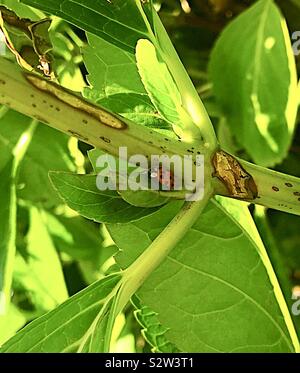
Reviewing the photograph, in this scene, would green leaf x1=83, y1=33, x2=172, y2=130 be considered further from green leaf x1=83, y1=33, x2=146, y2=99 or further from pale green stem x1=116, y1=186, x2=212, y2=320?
pale green stem x1=116, y1=186, x2=212, y2=320

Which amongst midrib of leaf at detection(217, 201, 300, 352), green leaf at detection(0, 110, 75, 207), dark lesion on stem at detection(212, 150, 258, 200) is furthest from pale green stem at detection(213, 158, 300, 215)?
green leaf at detection(0, 110, 75, 207)

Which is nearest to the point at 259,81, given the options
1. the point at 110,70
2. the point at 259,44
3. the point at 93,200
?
the point at 259,44

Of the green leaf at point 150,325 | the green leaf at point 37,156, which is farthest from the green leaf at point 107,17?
the green leaf at point 37,156

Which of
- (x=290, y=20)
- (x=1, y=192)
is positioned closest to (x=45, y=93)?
(x=1, y=192)

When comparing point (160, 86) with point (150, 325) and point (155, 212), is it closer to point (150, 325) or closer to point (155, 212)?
point (155, 212)

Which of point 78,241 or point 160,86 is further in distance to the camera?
point 78,241

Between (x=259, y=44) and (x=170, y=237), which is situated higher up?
→ (x=259, y=44)

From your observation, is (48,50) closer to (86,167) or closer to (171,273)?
(171,273)
